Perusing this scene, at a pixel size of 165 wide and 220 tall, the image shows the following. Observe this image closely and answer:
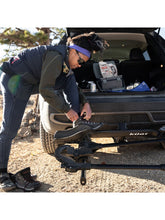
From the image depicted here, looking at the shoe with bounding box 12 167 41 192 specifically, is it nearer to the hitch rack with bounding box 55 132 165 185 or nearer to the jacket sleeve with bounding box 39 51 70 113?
the hitch rack with bounding box 55 132 165 185

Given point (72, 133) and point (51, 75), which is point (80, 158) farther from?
point (51, 75)

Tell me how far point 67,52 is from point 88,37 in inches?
8.9

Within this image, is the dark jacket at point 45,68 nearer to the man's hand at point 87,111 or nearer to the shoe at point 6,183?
the man's hand at point 87,111

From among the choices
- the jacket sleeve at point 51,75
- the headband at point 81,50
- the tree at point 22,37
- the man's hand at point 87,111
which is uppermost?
the tree at point 22,37

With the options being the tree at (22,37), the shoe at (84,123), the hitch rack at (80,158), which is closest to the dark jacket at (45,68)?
the shoe at (84,123)

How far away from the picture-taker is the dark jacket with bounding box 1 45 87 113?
5.72 feet

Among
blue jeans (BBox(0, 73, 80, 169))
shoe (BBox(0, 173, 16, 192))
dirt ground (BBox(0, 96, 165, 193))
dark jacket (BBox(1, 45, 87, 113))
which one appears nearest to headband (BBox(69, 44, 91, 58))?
dark jacket (BBox(1, 45, 87, 113))

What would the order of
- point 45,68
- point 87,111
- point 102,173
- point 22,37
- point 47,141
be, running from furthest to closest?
point 22,37 → point 47,141 → point 102,173 → point 87,111 → point 45,68

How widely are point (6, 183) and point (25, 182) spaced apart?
0.59ft

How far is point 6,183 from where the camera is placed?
79.2 inches

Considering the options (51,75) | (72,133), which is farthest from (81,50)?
(72,133)

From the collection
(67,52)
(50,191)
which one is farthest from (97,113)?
(50,191)

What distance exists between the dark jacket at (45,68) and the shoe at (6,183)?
0.87 m

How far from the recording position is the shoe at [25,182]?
6.59 ft
